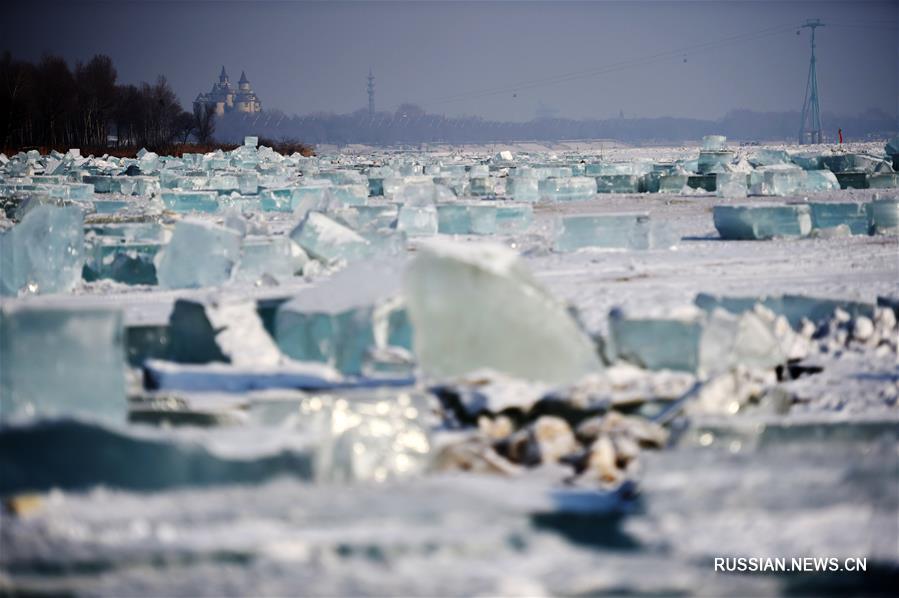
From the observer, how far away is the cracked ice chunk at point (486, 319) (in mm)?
5195

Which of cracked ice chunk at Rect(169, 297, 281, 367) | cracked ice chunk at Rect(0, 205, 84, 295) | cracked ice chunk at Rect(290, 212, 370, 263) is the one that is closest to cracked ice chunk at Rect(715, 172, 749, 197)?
cracked ice chunk at Rect(290, 212, 370, 263)

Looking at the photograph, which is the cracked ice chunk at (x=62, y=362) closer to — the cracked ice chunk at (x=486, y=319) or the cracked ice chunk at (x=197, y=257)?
the cracked ice chunk at (x=486, y=319)

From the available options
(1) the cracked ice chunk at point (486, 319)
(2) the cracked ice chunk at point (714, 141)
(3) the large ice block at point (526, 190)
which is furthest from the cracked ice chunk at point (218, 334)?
(2) the cracked ice chunk at point (714, 141)

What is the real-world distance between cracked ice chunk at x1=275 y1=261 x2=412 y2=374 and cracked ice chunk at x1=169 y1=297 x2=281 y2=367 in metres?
0.14

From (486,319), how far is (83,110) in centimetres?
6267

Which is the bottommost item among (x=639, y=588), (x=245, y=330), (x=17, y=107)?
(x=639, y=588)

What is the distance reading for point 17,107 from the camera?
2201 inches

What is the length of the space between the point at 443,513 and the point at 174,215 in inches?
500

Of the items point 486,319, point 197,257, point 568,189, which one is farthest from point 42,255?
point 568,189

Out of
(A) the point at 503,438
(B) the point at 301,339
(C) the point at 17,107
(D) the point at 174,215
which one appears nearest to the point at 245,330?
(B) the point at 301,339

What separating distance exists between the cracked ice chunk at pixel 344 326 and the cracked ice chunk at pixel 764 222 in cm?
578

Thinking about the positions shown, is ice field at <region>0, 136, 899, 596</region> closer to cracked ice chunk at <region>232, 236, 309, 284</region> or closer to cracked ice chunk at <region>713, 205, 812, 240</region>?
cracked ice chunk at <region>232, 236, 309, 284</region>

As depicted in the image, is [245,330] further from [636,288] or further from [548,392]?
[636,288]

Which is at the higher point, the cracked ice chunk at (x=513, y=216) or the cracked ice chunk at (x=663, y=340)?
the cracked ice chunk at (x=513, y=216)
